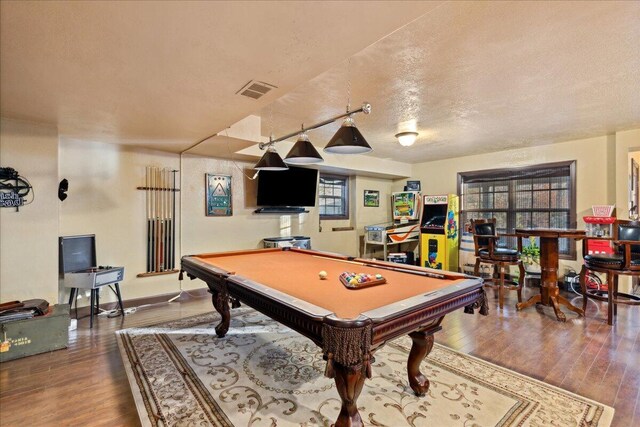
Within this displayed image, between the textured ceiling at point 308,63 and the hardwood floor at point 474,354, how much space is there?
2274 mm

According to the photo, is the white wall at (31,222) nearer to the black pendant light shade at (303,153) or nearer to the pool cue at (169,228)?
the pool cue at (169,228)

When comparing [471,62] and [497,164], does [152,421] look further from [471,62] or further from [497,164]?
[497,164]

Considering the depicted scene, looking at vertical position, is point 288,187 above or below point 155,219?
above

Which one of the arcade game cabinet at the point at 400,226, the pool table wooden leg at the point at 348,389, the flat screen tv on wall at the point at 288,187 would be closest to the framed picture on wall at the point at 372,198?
the arcade game cabinet at the point at 400,226

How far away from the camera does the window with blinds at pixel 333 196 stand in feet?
22.0

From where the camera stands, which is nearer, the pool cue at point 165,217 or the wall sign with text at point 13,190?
the wall sign with text at point 13,190

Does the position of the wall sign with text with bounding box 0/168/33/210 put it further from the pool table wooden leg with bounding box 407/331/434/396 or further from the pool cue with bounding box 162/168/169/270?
the pool table wooden leg with bounding box 407/331/434/396

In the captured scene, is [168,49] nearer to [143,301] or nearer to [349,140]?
[349,140]

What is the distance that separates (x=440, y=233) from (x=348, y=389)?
5429 millimetres

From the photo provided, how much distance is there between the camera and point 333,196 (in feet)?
22.7

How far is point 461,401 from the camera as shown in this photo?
2.06 meters

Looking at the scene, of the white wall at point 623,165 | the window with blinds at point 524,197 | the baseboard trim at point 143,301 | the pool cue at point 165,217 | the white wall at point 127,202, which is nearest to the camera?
the white wall at point 127,202

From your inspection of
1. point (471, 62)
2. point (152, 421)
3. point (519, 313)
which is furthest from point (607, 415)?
point (152, 421)

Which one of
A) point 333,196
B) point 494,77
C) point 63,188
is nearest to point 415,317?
point 494,77
